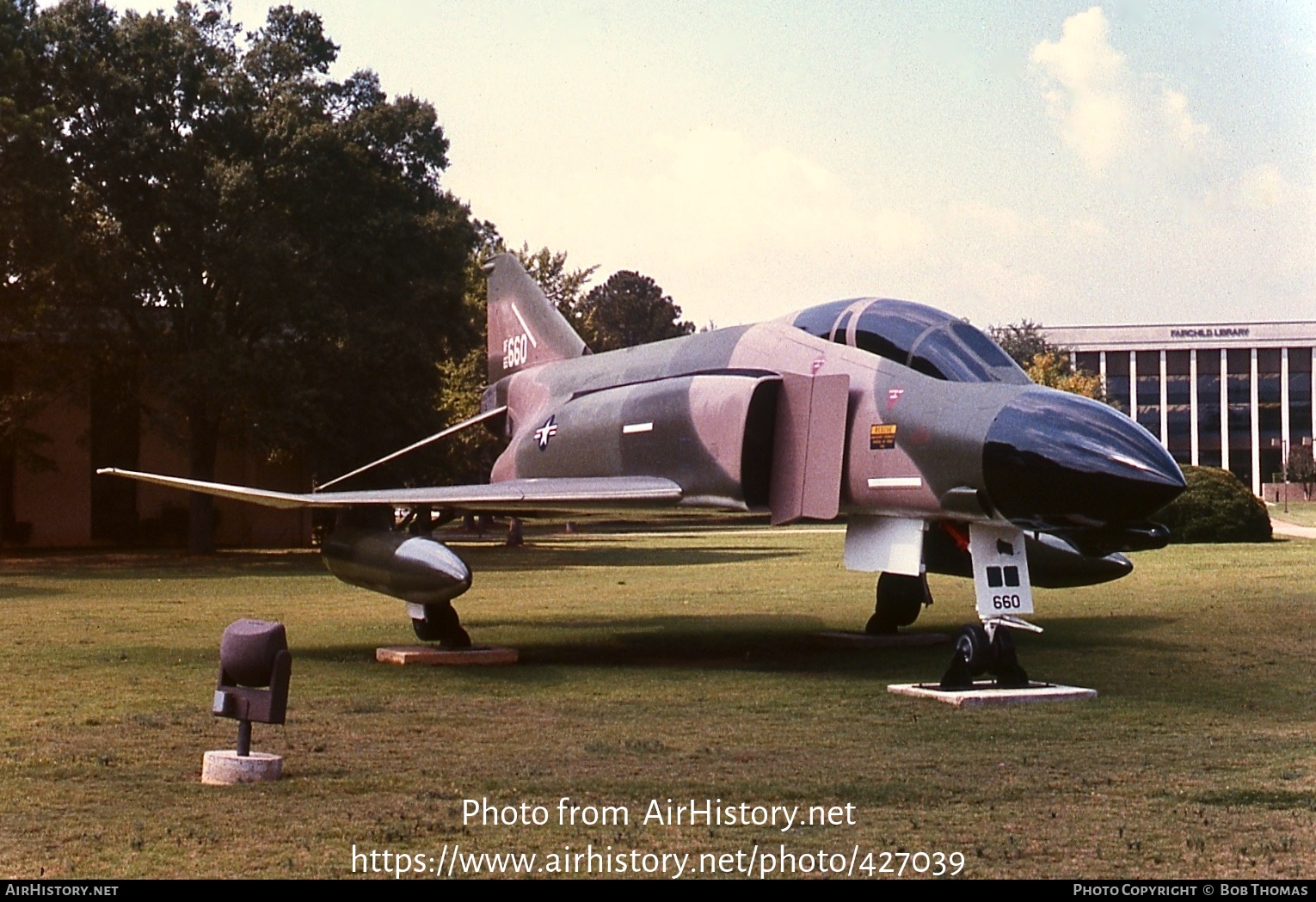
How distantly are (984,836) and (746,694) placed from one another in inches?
200

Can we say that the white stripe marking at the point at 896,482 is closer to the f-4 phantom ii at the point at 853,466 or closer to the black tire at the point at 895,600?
the f-4 phantom ii at the point at 853,466

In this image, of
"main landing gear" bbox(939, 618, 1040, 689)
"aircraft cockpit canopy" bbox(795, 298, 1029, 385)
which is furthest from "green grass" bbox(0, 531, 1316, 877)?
"aircraft cockpit canopy" bbox(795, 298, 1029, 385)

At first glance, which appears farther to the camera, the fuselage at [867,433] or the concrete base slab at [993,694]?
the concrete base slab at [993,694]

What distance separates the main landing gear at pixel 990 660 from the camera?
36.7 ft

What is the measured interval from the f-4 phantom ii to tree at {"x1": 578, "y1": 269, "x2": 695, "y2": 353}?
8524cm

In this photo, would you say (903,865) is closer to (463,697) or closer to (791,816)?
(791,816)

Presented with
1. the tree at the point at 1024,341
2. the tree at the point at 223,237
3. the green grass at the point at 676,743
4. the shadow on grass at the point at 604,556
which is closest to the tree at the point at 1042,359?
the tree at the point at 1024,341

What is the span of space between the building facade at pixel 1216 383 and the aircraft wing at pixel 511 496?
207ft

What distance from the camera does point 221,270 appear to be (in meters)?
35.3

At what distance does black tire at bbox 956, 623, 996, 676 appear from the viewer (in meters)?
11.2

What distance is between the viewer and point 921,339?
1240 centimetres

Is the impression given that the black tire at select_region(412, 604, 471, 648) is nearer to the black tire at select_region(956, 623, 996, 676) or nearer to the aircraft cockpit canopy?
the aircraft cockpit canopy

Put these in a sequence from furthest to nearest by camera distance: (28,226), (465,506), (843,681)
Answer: (28,226) → (465,506) → (843,681)
